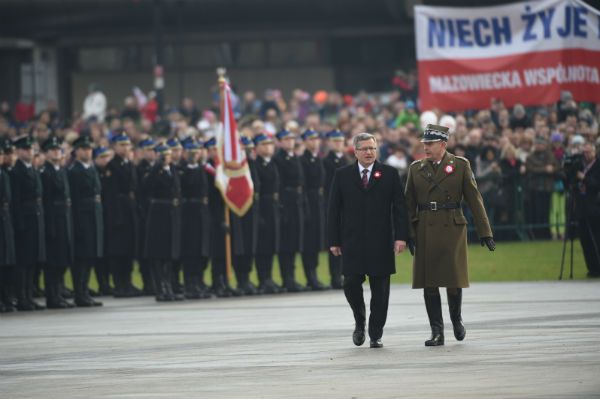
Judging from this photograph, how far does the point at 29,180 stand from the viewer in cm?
2073

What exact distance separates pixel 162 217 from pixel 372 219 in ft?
26.1

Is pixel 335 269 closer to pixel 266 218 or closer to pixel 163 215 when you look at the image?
pixel 266 218

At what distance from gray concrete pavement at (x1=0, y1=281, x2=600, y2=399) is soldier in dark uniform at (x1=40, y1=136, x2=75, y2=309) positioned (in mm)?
861

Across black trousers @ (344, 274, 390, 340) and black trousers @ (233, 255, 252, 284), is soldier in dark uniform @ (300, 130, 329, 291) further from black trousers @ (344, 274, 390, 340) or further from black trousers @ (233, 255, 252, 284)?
black trousers @ (344, 274, 390, 340)

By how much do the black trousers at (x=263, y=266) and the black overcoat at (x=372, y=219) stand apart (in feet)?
25.7

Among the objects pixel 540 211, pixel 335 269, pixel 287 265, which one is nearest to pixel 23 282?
pixel 287 265

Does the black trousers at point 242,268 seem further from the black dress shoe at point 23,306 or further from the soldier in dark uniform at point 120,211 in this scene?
the black dress shoe at point 23,306

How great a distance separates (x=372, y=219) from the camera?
14820 millimetres

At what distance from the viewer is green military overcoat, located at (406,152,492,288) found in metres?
14.5

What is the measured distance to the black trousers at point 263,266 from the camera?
74.6 ft

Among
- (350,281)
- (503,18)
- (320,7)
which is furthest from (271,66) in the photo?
(350,281)

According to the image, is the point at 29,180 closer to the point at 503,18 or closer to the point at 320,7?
the point at 503,18

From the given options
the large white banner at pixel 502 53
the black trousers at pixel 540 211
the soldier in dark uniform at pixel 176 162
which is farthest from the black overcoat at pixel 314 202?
the black trousers at pixel 540 211

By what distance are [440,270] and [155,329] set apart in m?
3.88
